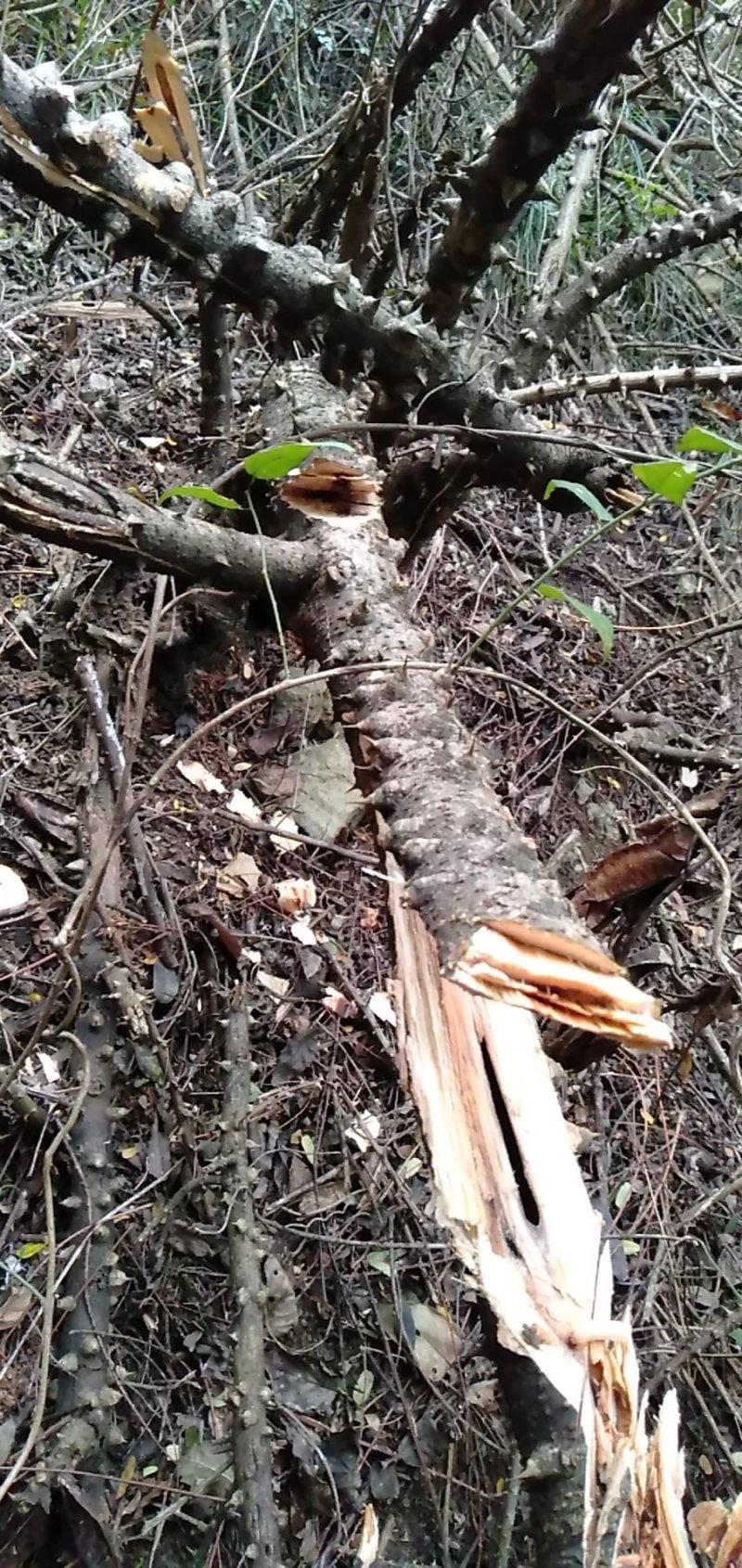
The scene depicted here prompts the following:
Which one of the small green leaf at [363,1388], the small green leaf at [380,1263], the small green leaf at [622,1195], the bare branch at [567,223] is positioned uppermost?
the bare branch at [567,223]

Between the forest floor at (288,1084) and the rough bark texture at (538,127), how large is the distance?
57cm

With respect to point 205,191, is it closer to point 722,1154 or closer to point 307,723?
point 307,723

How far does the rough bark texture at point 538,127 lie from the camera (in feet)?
4.23

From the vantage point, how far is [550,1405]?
0.89m

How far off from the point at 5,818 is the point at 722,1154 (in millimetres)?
1545

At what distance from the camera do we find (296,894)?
1.88 m

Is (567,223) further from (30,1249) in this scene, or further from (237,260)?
(30,1249)

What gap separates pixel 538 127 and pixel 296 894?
1346 millimetres

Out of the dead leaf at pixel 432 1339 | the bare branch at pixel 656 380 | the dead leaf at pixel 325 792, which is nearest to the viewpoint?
the dead leaf at pixel 432 1339

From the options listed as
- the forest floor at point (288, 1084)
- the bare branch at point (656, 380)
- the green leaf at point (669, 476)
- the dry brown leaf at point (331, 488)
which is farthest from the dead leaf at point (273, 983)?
the bare branch at point (656, 380)

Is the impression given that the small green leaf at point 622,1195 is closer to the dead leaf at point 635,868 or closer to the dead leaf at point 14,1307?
the dead leaf at point 635,868

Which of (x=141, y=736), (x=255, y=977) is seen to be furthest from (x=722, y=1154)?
(x=141, y=736)

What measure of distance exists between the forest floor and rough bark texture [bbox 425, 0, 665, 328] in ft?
1.85

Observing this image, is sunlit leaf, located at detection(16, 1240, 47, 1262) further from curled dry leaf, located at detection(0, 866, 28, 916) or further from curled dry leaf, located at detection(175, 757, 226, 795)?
curled dry leaf, located at detection(175, 757, 226, 795)
